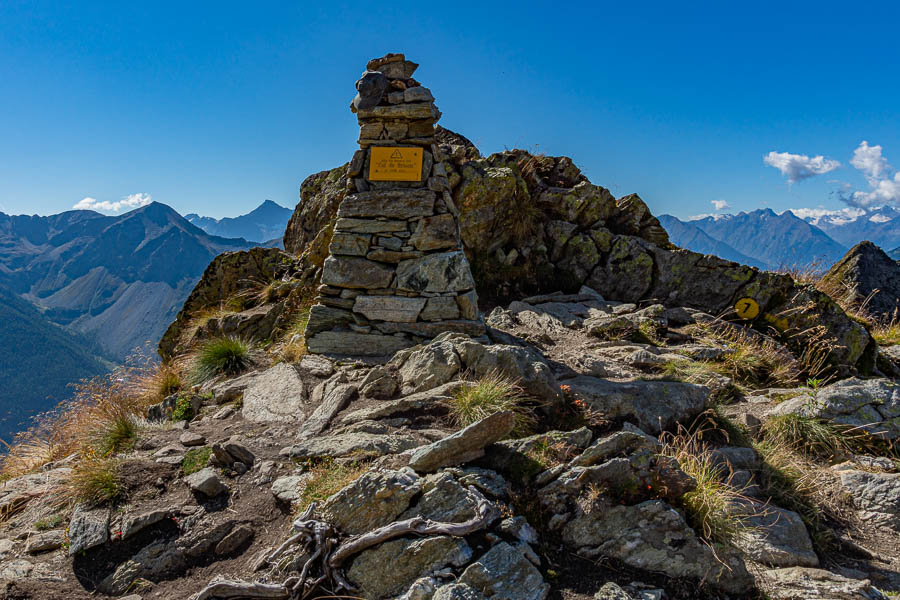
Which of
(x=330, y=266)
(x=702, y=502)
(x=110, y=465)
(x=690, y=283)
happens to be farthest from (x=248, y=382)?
(x=690, y=283)

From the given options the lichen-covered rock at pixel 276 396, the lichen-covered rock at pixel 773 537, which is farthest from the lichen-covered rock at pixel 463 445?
the lichen-covered rock at pixel 276 396

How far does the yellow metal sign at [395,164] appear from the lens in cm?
983

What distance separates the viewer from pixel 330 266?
31.7 feet

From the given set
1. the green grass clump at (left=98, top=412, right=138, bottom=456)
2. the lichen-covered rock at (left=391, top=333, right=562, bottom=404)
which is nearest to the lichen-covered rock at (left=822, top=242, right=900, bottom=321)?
the lichen-covered rock at (left=391, top=333, right=562, bottom=404)

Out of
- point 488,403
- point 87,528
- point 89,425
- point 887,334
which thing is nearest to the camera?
point 87,528

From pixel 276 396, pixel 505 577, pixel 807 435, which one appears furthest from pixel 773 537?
pixel 276 396

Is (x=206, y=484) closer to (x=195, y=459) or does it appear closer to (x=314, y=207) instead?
(x=195, y=459)

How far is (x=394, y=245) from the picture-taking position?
31.8 ft

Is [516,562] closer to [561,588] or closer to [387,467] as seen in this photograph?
[561,588]

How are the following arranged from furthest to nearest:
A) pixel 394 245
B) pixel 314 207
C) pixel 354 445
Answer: pixel 314 207 < pixel 394 245 < pixel 354 445

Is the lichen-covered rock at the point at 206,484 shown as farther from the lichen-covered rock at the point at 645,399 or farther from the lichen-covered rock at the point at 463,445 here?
the lichen-covered rock at the point at 645,399

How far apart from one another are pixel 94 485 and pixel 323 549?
3.35 metres

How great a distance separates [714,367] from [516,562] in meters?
7.85

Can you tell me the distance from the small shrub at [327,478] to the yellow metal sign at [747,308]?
475 inches
